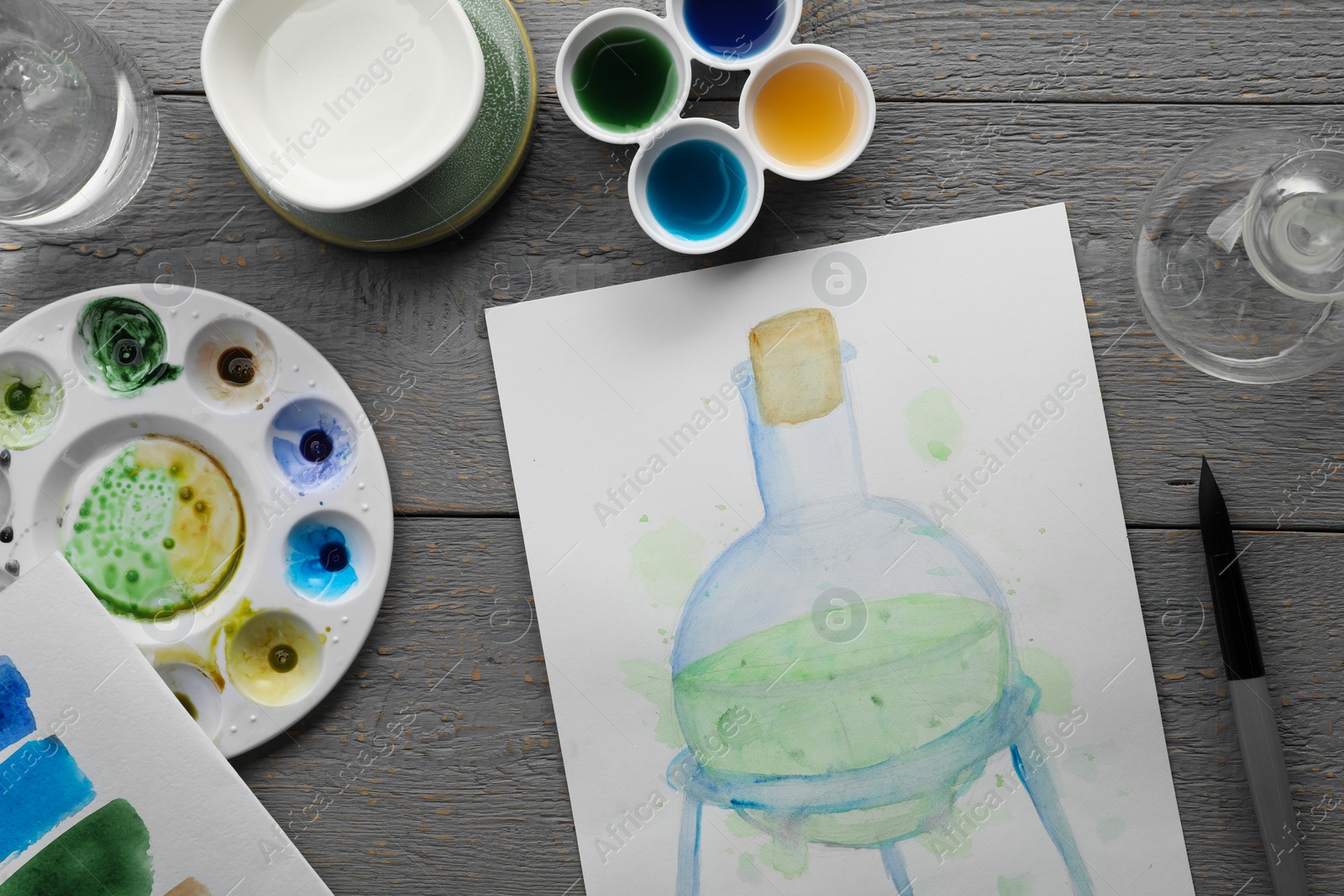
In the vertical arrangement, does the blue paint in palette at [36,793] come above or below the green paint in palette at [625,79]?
below

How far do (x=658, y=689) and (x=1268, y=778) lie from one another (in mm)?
485

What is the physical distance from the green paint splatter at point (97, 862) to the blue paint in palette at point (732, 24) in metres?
0.76

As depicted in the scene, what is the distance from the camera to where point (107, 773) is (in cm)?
66

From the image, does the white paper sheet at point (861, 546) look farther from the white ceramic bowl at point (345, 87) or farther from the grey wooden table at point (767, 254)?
the white ceramic bowl at point (345, 87)

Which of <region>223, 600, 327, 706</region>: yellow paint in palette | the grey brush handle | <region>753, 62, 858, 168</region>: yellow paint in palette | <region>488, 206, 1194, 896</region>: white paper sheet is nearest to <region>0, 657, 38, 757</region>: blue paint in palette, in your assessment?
<region>223, 600, 327, 706</region>: yellow paint in palette

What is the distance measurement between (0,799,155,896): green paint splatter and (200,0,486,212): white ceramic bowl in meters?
0.52

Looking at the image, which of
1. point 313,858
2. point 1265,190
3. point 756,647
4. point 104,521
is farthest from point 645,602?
point 1265,190

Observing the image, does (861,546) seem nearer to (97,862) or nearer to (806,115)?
(806,115)

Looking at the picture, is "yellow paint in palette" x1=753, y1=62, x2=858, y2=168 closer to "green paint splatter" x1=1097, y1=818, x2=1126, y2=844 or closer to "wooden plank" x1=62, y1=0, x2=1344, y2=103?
"wooden plank" x1=62, y1=0, x2=1344, y2=103

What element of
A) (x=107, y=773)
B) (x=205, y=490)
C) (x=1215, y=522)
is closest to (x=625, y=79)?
(x=205, y=490)

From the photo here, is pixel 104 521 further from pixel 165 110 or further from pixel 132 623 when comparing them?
pixel 165 110

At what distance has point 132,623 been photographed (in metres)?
0.69

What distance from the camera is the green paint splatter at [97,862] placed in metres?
0.66

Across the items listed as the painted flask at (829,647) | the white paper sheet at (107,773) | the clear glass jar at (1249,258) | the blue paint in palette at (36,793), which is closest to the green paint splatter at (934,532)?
the painted flask at (829,647)
